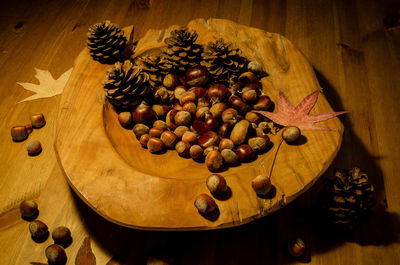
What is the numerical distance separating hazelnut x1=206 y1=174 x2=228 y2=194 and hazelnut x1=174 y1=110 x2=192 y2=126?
30 cm

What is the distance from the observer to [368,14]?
1840mm

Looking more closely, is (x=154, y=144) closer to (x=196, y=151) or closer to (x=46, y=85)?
(x=196, y=151)

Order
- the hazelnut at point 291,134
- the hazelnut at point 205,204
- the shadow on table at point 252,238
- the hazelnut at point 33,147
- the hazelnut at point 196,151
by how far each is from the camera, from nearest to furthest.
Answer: the hazelnut at point 205,204
the hazelnut at point 291,134
the hazelnut at point 196,151
the shadow on table at point 252,238
the hazelnut at point 33,147

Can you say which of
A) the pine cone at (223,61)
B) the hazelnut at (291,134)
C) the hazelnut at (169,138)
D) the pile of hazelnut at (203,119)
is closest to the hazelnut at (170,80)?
the pile of hazelnut at (203,119)

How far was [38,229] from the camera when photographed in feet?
3.73

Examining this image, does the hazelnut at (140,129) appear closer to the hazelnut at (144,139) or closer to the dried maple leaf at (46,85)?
the hazelnut at (144,139)

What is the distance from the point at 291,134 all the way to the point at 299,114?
12cm

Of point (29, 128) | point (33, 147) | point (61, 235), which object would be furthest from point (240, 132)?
point (29, 128)

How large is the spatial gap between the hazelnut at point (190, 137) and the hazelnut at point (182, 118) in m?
0.05

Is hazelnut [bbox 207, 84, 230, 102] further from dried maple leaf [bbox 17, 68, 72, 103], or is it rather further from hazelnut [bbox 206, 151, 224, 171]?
dried maple leaf [bbox 17, 68, 72, 103]

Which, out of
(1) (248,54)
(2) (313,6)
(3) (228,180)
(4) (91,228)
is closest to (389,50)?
(2) (313,6)

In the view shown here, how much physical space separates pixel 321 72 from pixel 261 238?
0.87 m

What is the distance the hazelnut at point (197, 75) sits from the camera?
1.18 meters

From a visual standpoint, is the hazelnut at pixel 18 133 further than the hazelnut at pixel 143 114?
Yes
